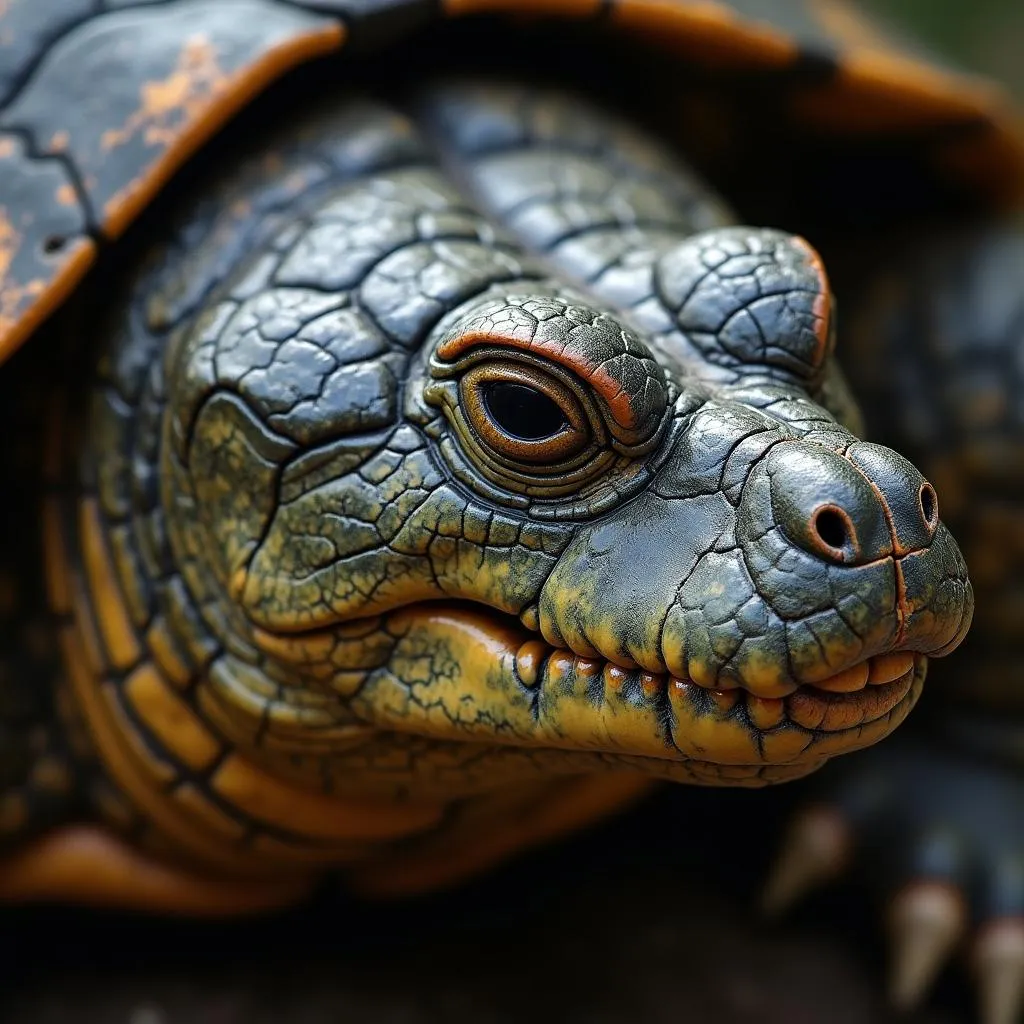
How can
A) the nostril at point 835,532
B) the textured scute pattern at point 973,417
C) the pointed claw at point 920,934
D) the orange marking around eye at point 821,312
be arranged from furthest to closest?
the textured scute pattern at point 973,417
the pointed claw at point 920,934
the orange marking around eye at point 821,312
the nostril at point 835,532

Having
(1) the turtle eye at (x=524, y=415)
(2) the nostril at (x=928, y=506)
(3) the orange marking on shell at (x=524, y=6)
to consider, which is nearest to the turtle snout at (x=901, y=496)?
(2) the nostril at (x=928, y=506)

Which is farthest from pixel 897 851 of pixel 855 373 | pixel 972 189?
pixel 972 189

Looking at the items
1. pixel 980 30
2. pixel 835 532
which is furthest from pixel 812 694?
pixel 980 30

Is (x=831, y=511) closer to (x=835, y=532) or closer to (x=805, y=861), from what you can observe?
(x=835, y=532)

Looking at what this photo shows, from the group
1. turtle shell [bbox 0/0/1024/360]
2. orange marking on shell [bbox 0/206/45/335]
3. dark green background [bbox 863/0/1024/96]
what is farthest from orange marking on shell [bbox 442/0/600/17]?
dark green background [bbox 863/0/1024/96]

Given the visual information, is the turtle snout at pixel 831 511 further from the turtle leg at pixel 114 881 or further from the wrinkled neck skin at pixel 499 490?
the turtle leg at pixel 114 881

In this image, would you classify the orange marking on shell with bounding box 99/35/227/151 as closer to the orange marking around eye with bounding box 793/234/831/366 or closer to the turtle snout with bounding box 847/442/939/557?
the orange marking around eye with bounding box 793/234/831/366
